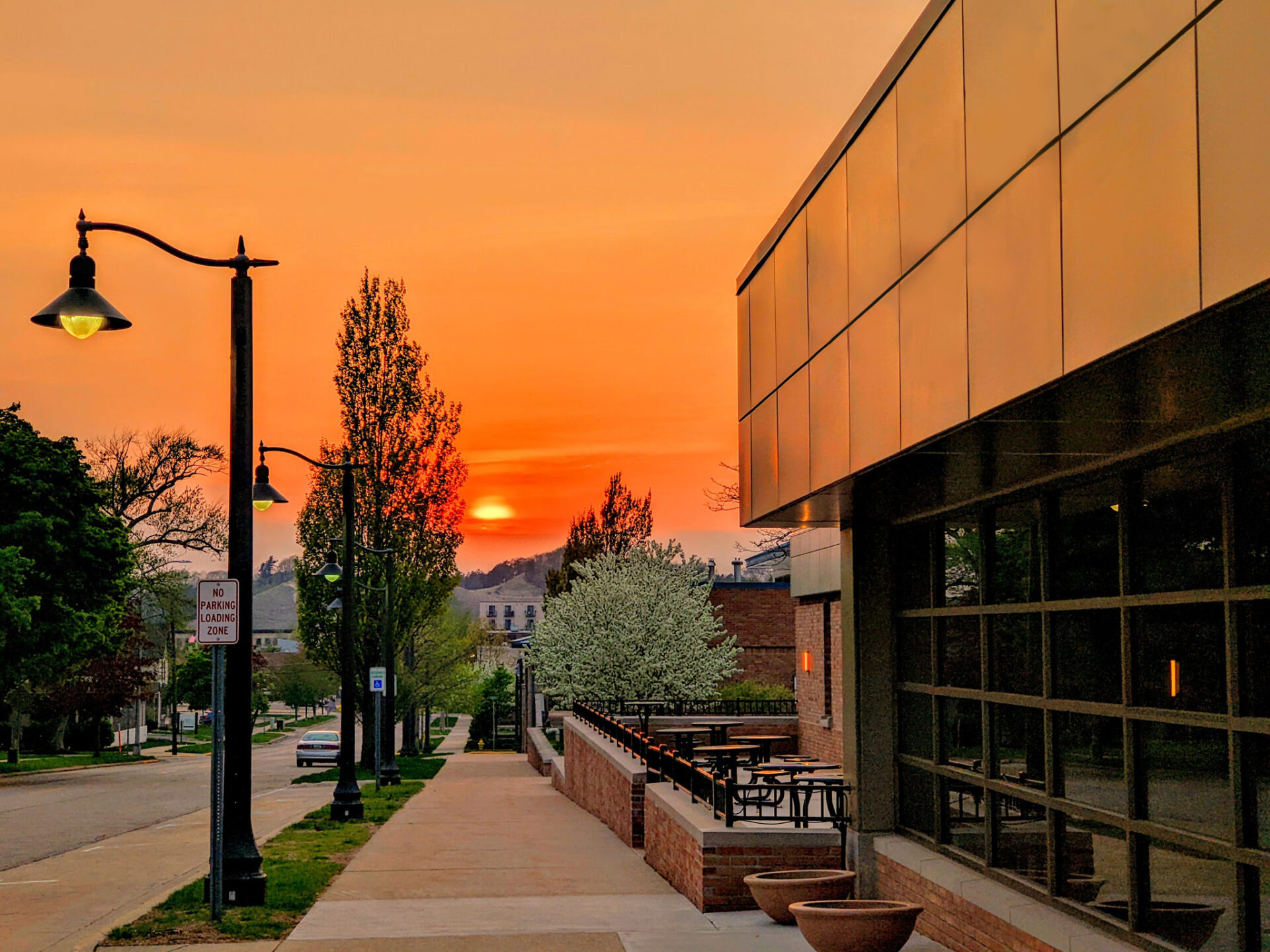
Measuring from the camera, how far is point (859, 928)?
34.3ft

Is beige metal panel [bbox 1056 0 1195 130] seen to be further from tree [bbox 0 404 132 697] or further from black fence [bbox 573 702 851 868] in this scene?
tree [bbox 0 404 132 697]

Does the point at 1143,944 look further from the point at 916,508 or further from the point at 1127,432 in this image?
the point at 916,508

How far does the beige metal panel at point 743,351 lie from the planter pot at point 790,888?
4.91 metres

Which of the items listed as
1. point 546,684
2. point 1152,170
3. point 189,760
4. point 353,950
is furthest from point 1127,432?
point 189,760

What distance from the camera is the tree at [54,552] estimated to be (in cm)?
4350

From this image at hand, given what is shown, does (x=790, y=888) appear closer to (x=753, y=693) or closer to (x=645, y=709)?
(x=645, y=709)

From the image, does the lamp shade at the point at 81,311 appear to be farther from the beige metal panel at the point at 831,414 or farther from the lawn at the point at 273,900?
the beige metal panel at the point at 831,414

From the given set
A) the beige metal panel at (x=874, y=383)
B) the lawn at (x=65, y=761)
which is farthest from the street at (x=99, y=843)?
the beige metal panel at (x=874, y=383)

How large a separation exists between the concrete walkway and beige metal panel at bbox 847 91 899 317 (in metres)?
5.24

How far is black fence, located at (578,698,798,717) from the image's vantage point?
36.4 meters

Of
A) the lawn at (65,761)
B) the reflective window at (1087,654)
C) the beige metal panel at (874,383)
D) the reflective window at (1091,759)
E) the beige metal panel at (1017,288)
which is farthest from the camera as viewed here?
the lawn at (65,761)

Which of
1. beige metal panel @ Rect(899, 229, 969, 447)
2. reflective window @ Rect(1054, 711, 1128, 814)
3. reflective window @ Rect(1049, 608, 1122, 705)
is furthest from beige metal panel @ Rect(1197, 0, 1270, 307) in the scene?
reflective window @ Rect(1054, 711, 1128, 814)

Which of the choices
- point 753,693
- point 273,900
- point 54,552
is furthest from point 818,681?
point 54,552

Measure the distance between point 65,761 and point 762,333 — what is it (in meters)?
49.9
